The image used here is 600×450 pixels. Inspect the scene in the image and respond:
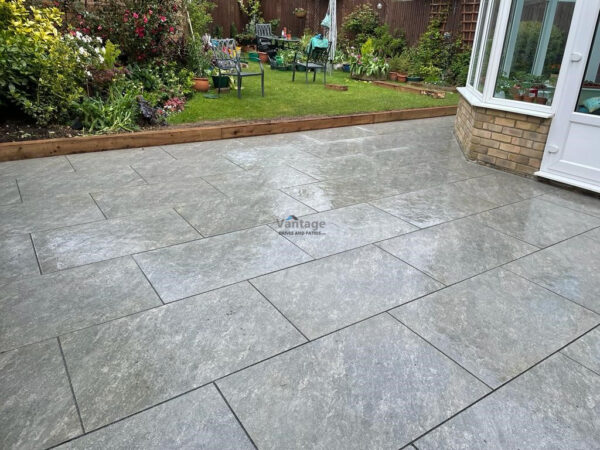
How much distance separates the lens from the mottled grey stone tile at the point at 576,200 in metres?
4.08

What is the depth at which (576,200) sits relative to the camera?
4301mm

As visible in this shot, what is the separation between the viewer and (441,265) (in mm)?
2984

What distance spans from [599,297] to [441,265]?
0.92m

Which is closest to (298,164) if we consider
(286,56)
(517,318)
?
(517,318)

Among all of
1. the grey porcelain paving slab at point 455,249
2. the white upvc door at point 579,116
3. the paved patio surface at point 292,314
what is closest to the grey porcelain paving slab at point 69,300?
the paved patio surface at point 292,314

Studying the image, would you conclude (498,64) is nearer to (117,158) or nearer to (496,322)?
(496,322)

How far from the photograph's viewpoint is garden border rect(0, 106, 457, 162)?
4836 millimetres

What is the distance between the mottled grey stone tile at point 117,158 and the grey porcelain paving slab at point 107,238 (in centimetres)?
153

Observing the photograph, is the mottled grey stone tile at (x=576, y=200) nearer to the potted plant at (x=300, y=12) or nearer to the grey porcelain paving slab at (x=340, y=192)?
the grey porcelain paving slab at (x=340, y=192)

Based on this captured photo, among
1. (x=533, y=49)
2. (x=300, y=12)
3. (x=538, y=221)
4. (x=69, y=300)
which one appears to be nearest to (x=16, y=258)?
(x=69, y=300)

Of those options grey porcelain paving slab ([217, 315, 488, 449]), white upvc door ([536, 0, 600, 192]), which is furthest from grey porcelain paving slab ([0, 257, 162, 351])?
white upvc door ([536, 0, 600, 192])

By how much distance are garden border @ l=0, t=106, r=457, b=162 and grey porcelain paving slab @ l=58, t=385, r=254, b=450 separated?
4.14 metres

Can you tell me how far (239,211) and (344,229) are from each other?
91 centimetres

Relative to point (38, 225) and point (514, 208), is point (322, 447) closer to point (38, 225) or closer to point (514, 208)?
point (38, 225)
